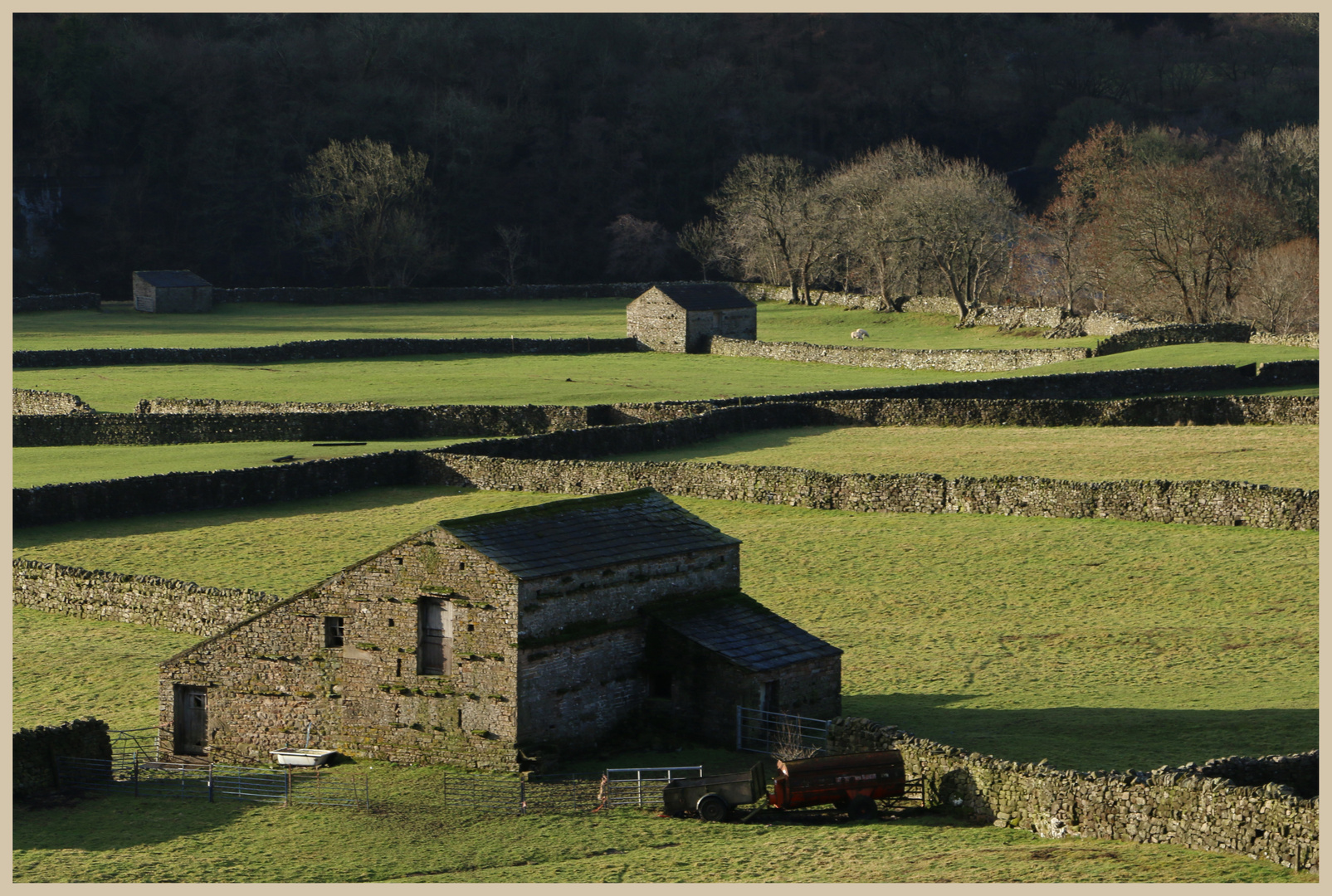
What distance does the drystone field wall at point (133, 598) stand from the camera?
33250mm

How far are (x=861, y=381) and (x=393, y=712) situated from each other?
169 feet

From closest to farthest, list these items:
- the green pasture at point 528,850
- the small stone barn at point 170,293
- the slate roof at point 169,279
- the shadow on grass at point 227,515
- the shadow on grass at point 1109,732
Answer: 1. the green pasture at point 528,850
2. the shadow on grass at point 1109,732
3. the shadow on grass at point 227,515
4. the small stone barn at point 170,293
5. the slate roof at point 169,279

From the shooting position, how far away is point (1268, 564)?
119 feet

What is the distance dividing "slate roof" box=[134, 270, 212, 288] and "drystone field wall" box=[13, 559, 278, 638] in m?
77.5

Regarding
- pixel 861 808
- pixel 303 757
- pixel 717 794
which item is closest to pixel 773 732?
pixel 717 794

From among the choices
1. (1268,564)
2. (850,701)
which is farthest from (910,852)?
(1268,564)

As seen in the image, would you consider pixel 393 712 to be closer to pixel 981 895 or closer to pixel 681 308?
pixel 981 895

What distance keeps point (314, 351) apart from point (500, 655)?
65.5 m

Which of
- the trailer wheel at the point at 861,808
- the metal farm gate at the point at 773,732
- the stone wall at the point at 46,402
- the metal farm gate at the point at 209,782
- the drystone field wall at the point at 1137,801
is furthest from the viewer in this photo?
the stone wall at the point at 46,402

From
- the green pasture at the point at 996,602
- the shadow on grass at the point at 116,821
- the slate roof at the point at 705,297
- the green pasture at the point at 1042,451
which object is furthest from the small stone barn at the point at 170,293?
the shadow on grass at the point at 116,821

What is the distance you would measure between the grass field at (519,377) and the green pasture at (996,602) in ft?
71.7

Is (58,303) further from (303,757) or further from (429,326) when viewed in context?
(303,757)

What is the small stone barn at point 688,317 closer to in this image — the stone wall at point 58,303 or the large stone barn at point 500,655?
the stone wall at point 58,303

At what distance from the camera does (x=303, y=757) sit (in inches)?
1017
